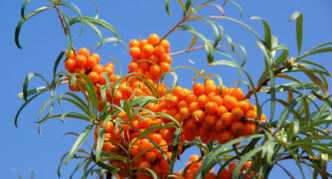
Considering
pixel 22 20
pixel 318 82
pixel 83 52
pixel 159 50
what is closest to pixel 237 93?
pixel 318 82

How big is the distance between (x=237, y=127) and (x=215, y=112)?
9 cm

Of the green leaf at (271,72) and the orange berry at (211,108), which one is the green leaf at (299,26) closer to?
the green leaf at (271,72)

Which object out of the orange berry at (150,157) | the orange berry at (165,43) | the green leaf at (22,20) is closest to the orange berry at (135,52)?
the orange berry at (165,43)

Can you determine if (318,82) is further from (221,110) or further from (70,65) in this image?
(70,65)

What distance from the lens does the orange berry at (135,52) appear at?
64.4 inches

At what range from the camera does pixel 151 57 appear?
1626 mm

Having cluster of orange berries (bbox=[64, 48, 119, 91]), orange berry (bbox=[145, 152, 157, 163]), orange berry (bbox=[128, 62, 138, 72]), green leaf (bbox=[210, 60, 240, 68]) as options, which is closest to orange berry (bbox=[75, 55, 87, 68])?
cluster of orange berries (bbox=[64, 48, 119, 91])

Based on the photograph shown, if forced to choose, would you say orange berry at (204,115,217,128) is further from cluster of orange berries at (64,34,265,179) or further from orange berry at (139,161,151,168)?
orange berry at (139,161,151,168)

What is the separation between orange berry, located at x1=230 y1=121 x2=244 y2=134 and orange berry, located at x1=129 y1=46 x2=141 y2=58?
604 millimetres

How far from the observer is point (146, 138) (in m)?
1.36

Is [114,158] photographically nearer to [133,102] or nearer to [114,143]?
[114,143]

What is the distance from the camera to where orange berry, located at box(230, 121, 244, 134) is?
1.20 metres

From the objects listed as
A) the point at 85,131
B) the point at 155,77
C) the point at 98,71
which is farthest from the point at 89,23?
the point at 85,131

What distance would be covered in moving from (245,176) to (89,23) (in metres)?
0.82
